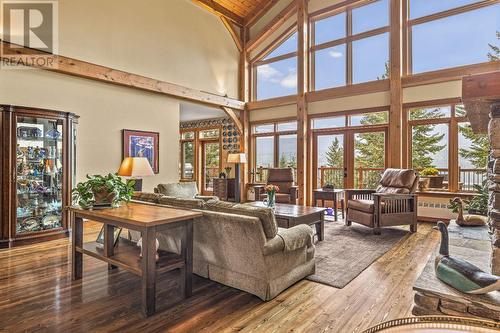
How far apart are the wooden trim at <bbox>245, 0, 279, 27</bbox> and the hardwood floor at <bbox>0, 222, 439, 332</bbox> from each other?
290 inches

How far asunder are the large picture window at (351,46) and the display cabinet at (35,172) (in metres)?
5.56

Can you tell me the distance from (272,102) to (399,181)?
408 cm

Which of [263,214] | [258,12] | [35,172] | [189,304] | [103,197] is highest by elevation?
[258,12]

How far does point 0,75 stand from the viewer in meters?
4.27

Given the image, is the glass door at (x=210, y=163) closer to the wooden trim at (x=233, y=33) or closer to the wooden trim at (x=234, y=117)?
the wooden trim at (x=234, y=117)

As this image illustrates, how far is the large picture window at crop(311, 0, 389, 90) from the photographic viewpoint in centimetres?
647

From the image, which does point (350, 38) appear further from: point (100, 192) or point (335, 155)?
point (100, 192)

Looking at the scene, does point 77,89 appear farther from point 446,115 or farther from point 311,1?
point 446,115

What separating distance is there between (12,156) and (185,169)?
6.62m

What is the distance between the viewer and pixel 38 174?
431cm

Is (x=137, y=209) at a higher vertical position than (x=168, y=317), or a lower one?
higher

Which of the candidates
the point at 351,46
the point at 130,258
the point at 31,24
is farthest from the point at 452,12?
the point at 31,24

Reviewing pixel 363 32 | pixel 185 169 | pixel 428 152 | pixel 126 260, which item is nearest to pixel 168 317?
pixel 126 260

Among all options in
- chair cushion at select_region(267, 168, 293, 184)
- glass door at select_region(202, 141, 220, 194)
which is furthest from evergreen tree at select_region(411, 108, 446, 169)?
glass door at select_region(202, 141, 220, 194)
